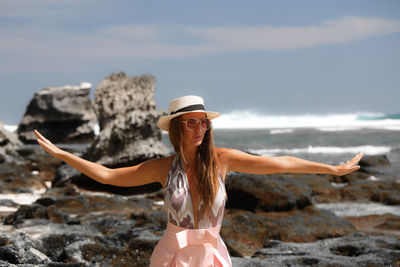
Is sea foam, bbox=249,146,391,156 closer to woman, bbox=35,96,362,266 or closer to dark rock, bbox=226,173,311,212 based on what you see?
dark rock, bbox=226,173,311,212

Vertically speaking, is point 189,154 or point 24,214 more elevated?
point 189,154

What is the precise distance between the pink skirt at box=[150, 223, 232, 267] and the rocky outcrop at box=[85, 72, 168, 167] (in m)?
10.1

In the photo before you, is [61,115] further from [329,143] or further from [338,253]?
[338,253]

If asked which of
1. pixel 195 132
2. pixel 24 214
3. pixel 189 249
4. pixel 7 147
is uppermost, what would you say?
pixel 195 132

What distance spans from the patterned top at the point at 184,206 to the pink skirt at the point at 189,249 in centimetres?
4

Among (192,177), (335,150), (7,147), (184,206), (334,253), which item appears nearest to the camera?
(184,206)

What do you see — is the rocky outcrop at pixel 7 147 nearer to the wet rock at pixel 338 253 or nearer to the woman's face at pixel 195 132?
the wet rock at pixel 338 253

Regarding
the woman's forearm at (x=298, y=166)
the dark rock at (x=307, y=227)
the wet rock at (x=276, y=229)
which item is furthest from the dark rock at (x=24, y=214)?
the woman's forearm at (x=298, y=166)

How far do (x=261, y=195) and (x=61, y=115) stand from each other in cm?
4150

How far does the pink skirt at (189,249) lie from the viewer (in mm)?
3443

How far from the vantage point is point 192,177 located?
141 inches

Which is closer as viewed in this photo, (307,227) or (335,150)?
(307,227)

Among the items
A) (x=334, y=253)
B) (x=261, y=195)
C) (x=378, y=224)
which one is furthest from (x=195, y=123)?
(x=378, y=224)

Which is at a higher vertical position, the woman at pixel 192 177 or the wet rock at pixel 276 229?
the woman at pixel 192 177
